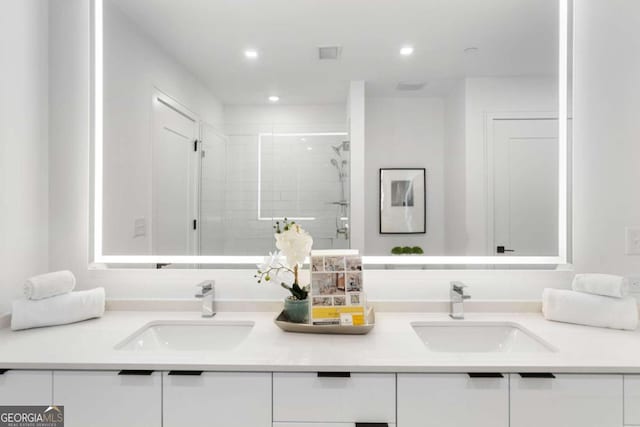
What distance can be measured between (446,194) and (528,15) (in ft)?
2.95

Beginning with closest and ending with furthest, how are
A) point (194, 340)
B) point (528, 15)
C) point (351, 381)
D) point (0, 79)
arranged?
point (351, 381)
point (0, 79)
point (194, 340)
point (528, 15)

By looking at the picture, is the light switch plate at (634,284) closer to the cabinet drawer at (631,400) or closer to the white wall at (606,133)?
the white wall at (606,133)

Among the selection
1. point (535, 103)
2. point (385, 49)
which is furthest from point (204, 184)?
point (535, 103)

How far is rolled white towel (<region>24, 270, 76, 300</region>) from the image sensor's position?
1430 millimetres

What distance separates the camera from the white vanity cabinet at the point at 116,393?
45.3 inches

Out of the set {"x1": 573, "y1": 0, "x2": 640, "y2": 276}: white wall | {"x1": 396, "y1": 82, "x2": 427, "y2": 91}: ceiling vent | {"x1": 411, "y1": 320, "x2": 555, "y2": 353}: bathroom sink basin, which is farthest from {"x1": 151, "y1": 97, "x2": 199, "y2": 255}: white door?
{"x1": 573, "y1": 0, "x2": 640, "y2": 276}: white wall

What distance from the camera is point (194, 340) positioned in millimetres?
1566

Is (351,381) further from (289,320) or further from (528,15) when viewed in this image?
(528,15)

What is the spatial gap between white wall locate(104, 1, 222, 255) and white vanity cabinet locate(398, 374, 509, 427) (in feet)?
4.34

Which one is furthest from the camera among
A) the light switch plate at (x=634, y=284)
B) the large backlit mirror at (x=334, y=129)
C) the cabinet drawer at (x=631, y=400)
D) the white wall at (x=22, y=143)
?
the large backlit mirror at (x=334, y=129)

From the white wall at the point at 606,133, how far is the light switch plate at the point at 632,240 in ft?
0.06

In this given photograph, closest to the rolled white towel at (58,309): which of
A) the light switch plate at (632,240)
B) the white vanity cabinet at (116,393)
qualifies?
the white vanity cabinet at (116,393)

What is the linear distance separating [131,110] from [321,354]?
1428 millimetres

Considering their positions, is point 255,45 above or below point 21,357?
above
